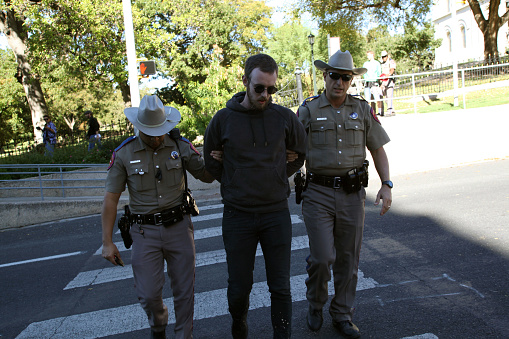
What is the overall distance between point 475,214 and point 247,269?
5108mm

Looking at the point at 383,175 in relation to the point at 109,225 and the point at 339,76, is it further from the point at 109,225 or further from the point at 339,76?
the point at 109,225

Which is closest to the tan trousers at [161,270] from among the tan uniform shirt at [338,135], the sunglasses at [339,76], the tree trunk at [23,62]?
the tan uniform shirt at [338,135]

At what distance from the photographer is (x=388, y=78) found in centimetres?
1599

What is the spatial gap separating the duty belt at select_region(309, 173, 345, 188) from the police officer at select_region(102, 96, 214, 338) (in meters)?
0.91

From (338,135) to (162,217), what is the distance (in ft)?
5.35

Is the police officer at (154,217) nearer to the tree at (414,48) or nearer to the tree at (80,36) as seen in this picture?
the tree at (80,36)

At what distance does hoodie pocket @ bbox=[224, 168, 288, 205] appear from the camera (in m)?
3.26

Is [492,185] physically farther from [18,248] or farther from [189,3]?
[189,3]

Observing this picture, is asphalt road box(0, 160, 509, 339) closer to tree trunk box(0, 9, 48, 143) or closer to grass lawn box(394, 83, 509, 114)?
grass lawn box(394, 83, 509, 114)

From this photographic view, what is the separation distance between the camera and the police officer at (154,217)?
11.7 ft

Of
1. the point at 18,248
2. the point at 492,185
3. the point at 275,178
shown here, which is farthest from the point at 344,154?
the point at 18,248

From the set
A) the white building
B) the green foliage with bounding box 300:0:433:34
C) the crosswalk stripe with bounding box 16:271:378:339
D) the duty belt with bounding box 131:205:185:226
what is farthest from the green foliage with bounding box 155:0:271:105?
the duty belt with bounding box 131:205:185:226

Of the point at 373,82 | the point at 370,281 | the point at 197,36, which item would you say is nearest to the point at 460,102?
the point at 373,82

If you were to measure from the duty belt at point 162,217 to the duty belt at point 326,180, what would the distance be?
118 centimetres
